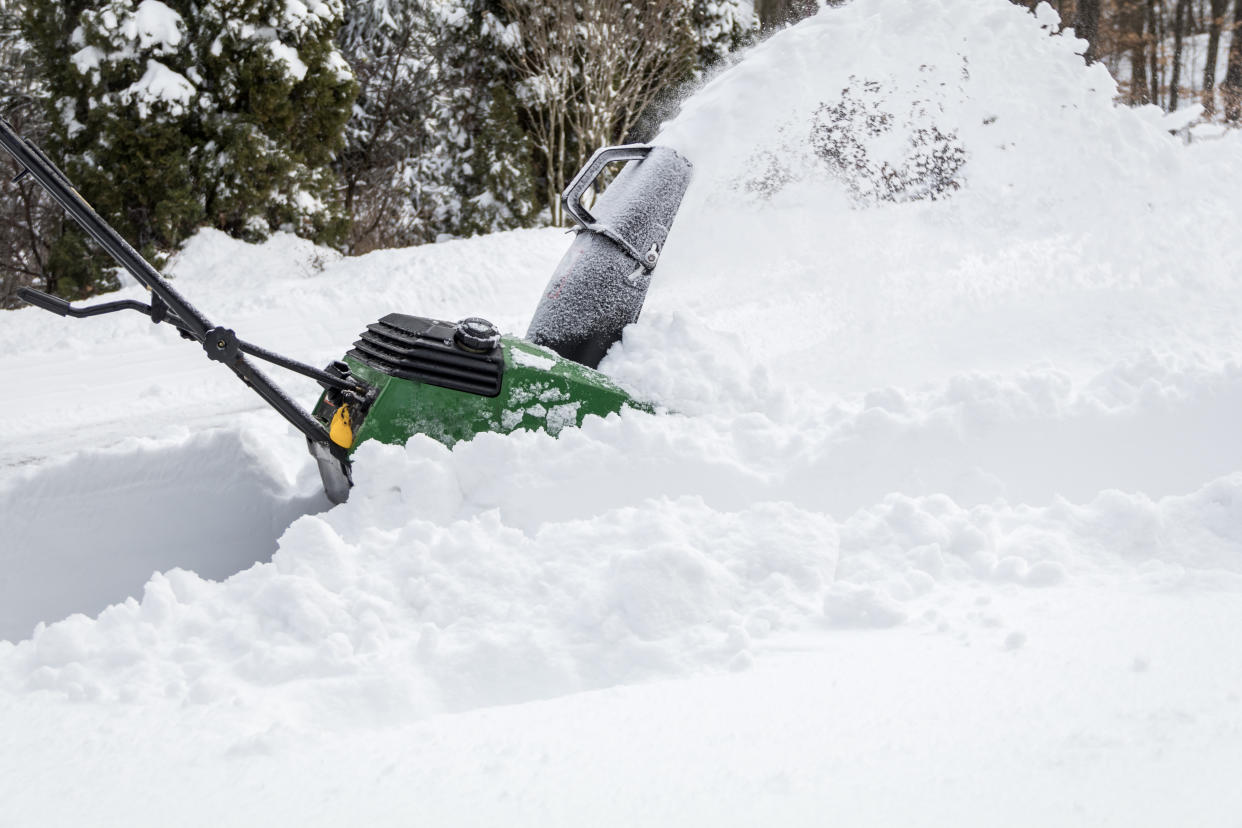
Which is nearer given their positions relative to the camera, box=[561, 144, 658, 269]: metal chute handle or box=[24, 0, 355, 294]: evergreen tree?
box=[561, 144, 658, 269]: metal chute handle

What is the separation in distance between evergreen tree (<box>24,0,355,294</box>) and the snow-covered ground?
3437 millimetres

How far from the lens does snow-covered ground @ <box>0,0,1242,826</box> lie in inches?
66.2

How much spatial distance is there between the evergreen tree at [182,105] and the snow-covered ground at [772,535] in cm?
344

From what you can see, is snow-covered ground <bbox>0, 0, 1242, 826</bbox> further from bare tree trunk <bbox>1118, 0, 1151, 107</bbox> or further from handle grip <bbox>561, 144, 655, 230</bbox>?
bare tree trunk <bbox>1118, 0, 1151, 107</bbox>

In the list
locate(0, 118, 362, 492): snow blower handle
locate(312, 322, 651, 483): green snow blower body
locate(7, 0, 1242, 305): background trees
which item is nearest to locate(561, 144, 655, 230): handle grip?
locate(312, 322, 651, 483): green snow blower body

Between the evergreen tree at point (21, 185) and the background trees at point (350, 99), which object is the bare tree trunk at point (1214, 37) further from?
the evergreen tree at point (21, 185)

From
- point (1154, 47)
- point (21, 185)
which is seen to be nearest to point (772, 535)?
point (21, 185)

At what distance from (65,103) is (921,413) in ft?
30.4

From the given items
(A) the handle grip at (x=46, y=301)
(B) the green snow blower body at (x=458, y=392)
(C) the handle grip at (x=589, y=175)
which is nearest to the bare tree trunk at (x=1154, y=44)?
(C) the handle grip at (x=589, y=175)

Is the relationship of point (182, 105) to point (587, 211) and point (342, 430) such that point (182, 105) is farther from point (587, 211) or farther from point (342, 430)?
point (342, 430)

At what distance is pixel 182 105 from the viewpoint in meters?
9.59

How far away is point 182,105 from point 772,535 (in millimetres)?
8959

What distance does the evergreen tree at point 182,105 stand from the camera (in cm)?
940

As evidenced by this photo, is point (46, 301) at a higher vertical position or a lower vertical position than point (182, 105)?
lower
